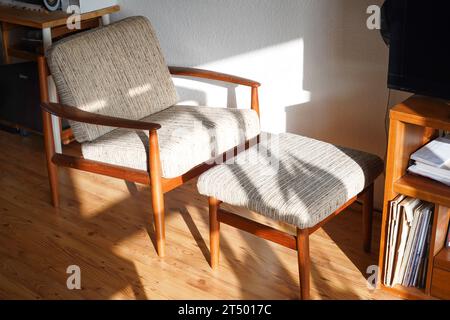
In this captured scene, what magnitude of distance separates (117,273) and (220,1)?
130 centimetres

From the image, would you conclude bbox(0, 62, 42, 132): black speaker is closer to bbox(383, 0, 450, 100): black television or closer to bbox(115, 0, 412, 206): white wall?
bbox(115, 0, 412, 206): white wall

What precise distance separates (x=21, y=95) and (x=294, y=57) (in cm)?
151

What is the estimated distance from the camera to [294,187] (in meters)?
2.26

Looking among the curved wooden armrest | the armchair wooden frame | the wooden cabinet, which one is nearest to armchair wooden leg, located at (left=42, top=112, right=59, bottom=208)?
the armchair wooden frame

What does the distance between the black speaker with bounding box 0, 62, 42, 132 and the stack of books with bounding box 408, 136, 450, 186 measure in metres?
2.02

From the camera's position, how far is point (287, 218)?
214 centimetres

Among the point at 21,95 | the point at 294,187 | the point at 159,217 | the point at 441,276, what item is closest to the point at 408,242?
the point at 441,276

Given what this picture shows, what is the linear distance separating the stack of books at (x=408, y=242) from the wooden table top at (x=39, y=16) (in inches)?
74.0

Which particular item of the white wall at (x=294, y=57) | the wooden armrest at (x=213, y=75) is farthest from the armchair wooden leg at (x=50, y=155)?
the white wall at (x=294, y=57)

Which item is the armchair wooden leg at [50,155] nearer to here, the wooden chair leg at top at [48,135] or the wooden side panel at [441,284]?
the wooden chair leg at top at [48,135]

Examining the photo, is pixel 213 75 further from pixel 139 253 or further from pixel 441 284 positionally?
pixel 441 284

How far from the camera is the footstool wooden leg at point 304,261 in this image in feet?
7.17

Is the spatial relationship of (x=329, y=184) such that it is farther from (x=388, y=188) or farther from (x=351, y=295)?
(x=351, y=295)
